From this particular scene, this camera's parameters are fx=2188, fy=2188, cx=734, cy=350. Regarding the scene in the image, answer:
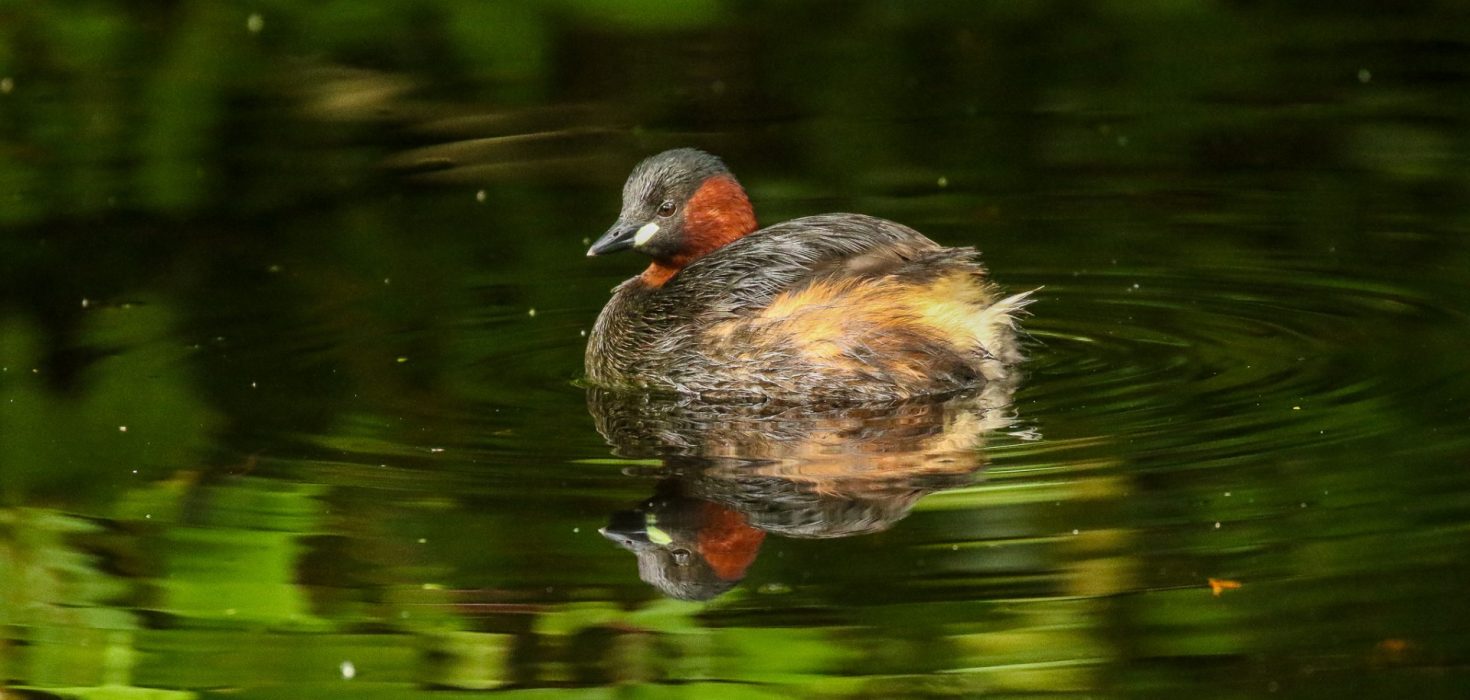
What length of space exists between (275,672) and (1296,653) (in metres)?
2.33

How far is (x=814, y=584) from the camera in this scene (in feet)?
17.4

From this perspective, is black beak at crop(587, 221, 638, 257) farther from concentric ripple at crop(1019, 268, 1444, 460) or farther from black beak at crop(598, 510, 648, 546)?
black beak at crop(598, 510, 648, 546)

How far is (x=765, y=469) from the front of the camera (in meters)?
6.21

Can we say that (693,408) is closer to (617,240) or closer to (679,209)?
(617,240)

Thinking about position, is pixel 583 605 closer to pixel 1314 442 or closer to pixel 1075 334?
pixel 1314 442

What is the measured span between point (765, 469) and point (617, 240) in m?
1.67

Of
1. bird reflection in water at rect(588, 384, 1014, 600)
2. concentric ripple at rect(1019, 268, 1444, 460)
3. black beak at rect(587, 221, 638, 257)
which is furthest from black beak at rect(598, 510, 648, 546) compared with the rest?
black beak at rect(587, 221, 638, 257)

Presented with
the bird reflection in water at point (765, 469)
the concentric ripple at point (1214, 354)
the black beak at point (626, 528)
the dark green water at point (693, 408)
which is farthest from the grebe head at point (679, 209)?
the black beak at point (626, 528)

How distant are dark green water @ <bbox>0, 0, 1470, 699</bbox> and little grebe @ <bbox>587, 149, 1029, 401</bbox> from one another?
0.61 ft

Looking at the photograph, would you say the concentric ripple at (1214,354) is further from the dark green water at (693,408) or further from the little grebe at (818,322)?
the little grebe at (818,322)

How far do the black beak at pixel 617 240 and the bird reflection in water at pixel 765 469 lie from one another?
55cm

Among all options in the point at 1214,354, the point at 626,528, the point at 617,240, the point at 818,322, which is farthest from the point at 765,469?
the point at 1214,354

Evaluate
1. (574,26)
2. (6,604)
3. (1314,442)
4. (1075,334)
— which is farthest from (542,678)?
(574,26)

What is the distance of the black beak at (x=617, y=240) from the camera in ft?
24.9
